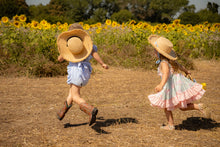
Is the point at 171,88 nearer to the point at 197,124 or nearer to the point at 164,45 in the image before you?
the point at 164,45

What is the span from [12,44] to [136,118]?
4616mm

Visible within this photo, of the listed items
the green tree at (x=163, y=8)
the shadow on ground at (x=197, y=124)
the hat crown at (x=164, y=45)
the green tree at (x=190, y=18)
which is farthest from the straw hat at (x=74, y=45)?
the green tree at (x=163, y=8)

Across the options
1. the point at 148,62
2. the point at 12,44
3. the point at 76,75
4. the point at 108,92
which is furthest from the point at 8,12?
the point at 76,75

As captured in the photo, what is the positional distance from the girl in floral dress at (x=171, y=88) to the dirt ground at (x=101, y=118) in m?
0.35

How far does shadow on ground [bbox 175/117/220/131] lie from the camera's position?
3396 mm

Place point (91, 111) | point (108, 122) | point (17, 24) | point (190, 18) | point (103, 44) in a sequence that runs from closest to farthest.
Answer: point (91, 111), point (108, 122), point (17, 24), point (103, 44), point (190, 18)

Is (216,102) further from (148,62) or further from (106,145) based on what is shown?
(148,62)

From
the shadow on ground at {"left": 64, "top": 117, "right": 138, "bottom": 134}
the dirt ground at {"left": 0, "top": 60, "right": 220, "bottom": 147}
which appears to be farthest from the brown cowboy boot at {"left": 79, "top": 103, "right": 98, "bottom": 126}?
the shadow on ground at {"left": 64, "top": 117, "right": 138, "bottom": 134}

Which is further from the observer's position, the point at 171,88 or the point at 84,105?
the point at 171,88

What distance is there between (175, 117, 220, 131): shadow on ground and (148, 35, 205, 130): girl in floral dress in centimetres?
30

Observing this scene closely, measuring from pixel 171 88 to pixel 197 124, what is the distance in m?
0.82

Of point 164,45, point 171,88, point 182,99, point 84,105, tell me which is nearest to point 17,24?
point 84,105

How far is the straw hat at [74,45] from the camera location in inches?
123

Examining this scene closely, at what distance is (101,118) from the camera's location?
3.77 m
